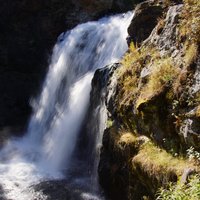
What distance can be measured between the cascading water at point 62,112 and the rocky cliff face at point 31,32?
0.99 metres

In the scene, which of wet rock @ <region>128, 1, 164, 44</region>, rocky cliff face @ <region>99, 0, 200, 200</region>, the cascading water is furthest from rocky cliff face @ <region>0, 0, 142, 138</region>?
rocky cliff face @ <region>99, 0, 200, 200</region>

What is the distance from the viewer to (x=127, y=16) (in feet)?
65.1

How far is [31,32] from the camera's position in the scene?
21297 millimetres

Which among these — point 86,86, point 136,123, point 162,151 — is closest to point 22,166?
point 86,86

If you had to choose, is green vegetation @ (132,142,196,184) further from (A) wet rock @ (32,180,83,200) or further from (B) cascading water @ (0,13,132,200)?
(B) cascading water @ (0,13,132,200)

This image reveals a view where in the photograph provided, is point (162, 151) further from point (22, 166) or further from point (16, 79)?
point (16, 79)

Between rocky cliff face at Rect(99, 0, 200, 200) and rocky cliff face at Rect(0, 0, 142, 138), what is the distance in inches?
430

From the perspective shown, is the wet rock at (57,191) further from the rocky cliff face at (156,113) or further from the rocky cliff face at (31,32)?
the rocky cliff face at (31,32)

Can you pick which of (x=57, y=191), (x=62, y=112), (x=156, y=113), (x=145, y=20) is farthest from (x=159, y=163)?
(x=62, y=112)

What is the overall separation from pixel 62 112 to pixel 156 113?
816cm

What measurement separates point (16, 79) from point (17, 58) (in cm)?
119

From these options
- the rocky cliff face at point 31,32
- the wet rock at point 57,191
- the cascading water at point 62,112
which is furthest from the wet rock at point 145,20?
the rocky cliff face at point 31,32

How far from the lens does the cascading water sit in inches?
486

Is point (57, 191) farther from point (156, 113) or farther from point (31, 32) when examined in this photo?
point (31, 32)
